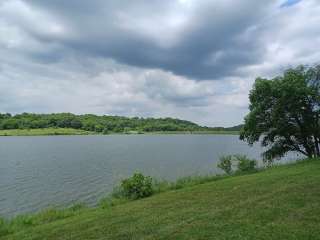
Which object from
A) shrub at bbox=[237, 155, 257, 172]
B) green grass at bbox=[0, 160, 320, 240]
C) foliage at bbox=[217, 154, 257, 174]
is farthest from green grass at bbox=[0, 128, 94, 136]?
green grass at bbox=[0, 160, 320, 240]

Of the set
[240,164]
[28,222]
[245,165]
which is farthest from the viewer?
[240,164]

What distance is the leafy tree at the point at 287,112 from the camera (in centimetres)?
2395

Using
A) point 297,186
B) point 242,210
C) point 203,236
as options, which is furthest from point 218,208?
point 297,186

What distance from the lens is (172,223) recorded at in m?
8.48

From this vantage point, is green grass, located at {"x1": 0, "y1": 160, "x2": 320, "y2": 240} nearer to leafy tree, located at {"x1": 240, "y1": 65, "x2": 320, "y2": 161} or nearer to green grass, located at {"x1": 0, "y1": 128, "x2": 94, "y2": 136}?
leafy tree, located at {"x1": 240, "y1": 65, "x2": 320, "y2": 161}

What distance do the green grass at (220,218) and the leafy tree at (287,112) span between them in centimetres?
1266

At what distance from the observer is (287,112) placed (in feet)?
81.0

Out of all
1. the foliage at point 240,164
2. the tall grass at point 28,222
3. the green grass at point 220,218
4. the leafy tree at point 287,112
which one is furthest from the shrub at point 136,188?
the leafy tree at point 287,112

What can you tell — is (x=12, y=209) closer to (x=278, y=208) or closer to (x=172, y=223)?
(x=172, y=223)

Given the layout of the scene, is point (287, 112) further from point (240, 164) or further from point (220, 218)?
point (220, 218)

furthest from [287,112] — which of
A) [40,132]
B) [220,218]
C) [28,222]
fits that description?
[40,132]

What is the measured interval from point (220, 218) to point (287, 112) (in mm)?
18954

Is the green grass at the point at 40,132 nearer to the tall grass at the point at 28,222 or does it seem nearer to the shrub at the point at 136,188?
the shrub at the point at 136,188

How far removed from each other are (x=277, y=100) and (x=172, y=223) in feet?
63.1
